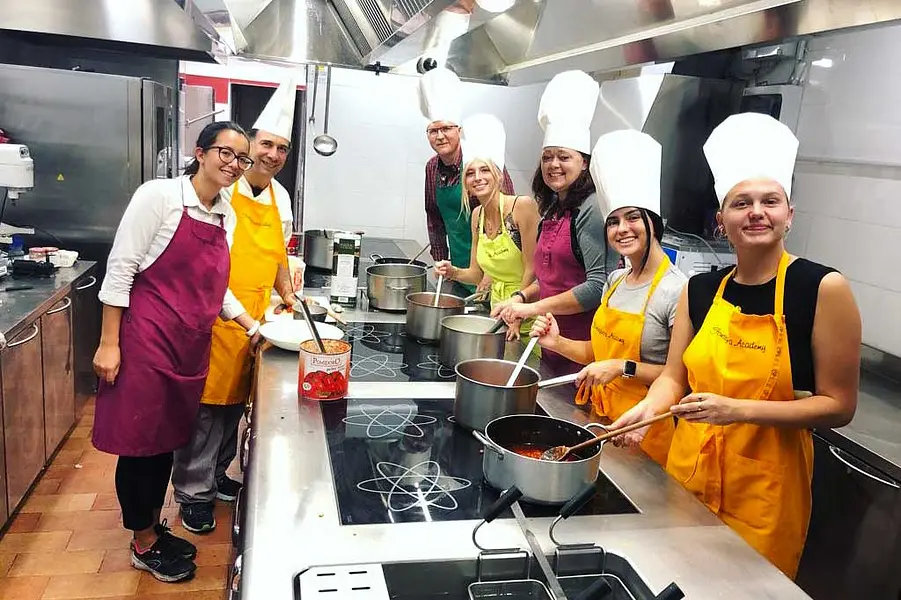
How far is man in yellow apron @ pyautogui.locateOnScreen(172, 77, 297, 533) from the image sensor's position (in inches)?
90.6

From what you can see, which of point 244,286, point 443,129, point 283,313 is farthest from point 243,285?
point 443,129

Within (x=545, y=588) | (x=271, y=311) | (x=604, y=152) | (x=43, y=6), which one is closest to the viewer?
(x=545, y=588)

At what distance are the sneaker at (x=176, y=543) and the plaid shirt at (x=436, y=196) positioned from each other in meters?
1.61

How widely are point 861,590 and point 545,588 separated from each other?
1361 mm

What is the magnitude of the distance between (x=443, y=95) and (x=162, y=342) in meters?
1.42

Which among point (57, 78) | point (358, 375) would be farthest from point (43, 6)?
point (358, 375)

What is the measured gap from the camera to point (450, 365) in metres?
1.79

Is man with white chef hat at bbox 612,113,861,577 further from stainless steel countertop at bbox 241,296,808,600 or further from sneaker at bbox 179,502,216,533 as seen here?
sneaker at bbox 179,502,216,533

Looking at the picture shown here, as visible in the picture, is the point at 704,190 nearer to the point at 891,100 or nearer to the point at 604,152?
the point at 891,100

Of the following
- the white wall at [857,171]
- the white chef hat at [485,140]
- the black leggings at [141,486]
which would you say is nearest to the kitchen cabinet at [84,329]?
the black leggings at [141,486]

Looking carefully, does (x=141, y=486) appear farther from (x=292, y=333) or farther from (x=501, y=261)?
(x=501, y=261)

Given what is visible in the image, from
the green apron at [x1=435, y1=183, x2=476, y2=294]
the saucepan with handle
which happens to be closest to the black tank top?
the saucepan with handle

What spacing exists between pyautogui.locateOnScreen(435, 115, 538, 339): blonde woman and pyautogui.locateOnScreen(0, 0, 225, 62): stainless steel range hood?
1894mm

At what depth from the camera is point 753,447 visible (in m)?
1.37
